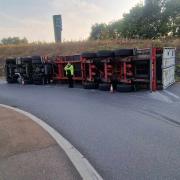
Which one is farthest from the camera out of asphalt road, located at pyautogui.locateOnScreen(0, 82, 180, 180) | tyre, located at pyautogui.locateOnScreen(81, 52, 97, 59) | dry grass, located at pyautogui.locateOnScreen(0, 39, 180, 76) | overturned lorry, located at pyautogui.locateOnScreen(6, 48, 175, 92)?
dry grass, located at pyautogui.locateOnScreen(0, 39, 180, 76)

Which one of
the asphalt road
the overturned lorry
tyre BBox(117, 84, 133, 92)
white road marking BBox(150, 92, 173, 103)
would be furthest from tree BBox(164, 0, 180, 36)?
white road marking BBox(150, 92, 173, 103)

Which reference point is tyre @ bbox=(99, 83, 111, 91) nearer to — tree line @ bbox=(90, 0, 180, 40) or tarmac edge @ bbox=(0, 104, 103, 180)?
tarmac edge @ bbox=(0, 104, 103, 180)

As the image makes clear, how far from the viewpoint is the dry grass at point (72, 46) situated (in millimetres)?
24938

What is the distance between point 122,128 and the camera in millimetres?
6746

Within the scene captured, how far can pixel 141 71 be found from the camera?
41.7 feet

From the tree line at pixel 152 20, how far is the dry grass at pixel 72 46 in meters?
12.0

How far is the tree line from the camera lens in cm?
4353

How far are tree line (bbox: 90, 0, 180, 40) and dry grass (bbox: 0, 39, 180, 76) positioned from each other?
12.0 meters

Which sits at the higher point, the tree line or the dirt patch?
the tree line

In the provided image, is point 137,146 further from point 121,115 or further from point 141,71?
point 141,71

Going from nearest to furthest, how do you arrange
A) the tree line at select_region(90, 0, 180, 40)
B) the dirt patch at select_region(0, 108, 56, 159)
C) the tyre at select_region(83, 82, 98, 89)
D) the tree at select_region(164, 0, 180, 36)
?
the dirt patch at select_region(0, 108, 56, 159), the tyre at select_region(83, 82, 98, 89), the tree at select_region(164, 0, 180, 36), the tree line at select_region(90, 0, 180, 40)

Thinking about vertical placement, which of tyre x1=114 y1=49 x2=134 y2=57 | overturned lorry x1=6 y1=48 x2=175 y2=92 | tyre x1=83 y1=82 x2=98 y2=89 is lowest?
tyre x1=83 y1=82 x2=98 y2=89

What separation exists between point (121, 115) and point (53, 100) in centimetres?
421

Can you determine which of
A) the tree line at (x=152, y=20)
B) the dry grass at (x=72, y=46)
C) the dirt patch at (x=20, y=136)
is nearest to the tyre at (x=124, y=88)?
the dirt patch at (x=20, y=136)
